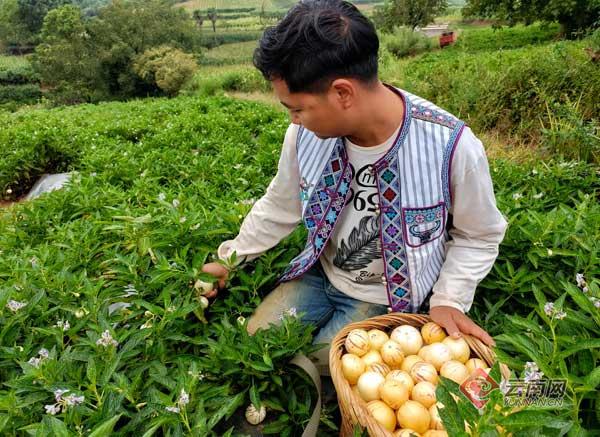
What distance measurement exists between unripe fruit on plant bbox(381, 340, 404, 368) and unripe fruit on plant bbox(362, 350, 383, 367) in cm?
2

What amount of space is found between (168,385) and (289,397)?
53 cm

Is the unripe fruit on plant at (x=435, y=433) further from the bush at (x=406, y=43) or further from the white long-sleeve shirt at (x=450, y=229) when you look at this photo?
the bush at (x=406, y=43)

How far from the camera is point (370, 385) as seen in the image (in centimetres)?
156

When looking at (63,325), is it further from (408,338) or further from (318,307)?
(408,338)

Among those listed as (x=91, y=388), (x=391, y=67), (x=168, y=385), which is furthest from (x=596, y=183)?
(x=391, y=67)

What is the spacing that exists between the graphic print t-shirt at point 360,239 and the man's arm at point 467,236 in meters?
0.30

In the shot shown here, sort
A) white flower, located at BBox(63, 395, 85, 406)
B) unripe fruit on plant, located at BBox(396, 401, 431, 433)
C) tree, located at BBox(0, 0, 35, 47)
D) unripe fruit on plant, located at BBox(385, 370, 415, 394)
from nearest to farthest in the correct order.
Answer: white flower, located at BBox(63, 395, 85, 406) < unripe fruit on plant, located at BBox(396, 401, 431, 433) < unripe fruit on plant, located at BBox(385, 370, 415, 394) < tree, located at BBox(0, 0, 35, 47)

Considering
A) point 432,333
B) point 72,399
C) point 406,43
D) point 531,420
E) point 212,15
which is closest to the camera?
point 531,420

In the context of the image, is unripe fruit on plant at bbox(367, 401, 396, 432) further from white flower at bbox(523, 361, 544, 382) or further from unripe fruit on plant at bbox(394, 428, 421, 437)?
white flower at bbox(523, 361, 544, 382)

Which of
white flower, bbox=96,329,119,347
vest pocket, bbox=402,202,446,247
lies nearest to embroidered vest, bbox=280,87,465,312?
vest pocket, bbox=402,202,446,247

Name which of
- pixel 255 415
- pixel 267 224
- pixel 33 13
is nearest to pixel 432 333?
pixel 255 415

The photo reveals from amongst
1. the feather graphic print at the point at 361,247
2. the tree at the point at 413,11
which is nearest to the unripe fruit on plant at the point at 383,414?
the feather graphic print at the point at 361,247

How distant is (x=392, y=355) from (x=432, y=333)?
8.2 inches

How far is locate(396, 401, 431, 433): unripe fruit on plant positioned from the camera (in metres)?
1.43
